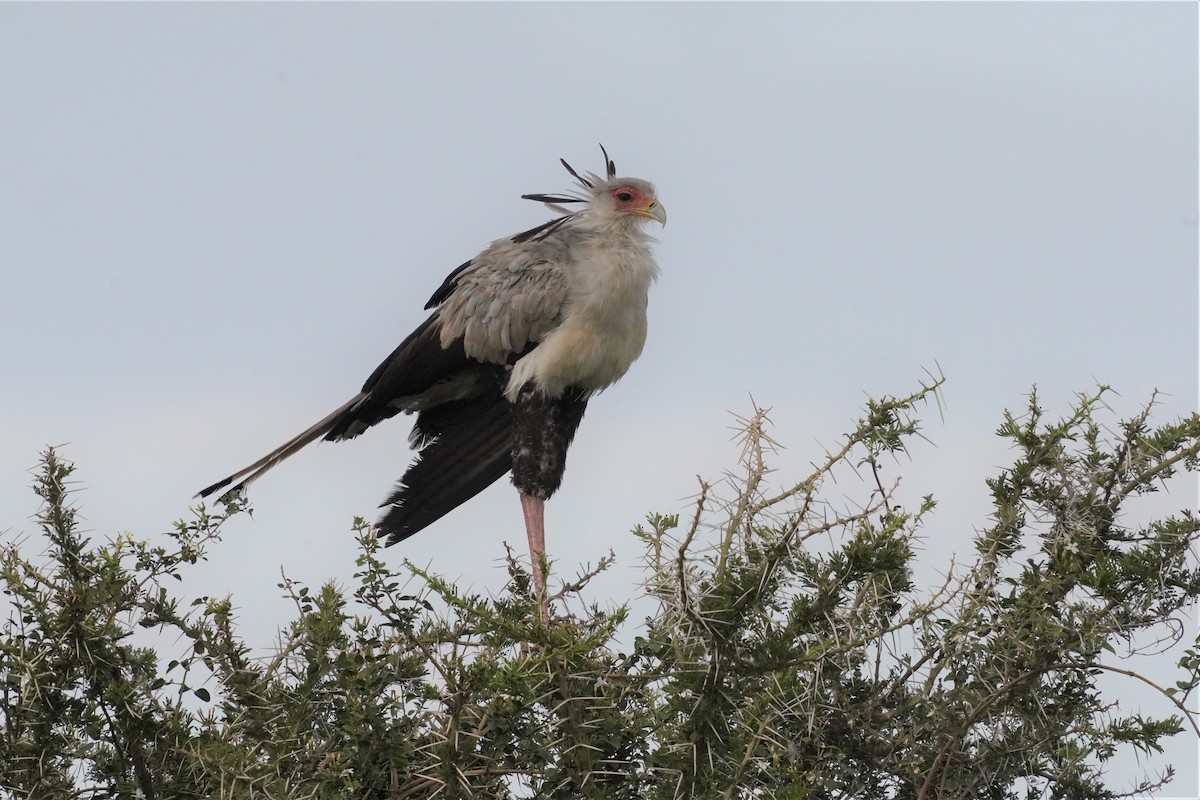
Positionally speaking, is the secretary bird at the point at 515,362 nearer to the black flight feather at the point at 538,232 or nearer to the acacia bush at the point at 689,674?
the black flight feather at the point at 538,232

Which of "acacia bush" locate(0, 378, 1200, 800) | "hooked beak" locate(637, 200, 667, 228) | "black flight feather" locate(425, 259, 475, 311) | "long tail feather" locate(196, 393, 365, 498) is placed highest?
"hooked beak" locate(637, 200, 667, 228)

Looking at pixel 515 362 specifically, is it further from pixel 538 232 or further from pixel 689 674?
pixel 689 674

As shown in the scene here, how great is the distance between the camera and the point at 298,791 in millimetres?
2951

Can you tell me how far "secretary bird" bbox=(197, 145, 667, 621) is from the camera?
5559 millimetres

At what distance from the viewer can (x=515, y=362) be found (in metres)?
5.68

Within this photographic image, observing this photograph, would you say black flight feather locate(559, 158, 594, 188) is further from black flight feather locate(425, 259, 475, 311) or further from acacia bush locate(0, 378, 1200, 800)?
acacia bush locate(0, 378, 1200, 800)

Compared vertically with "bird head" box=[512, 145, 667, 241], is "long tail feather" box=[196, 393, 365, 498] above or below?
below

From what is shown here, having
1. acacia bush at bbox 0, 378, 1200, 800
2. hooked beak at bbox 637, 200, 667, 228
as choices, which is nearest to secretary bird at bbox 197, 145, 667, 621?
hooked beak at bbox 637, 200, 667, 228

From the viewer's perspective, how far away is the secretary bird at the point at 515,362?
219 inches

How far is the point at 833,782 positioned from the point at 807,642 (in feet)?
1.29

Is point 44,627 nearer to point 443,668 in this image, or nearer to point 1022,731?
point 443,668

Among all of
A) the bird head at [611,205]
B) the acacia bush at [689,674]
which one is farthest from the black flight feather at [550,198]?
the acacia bush at [689,674]

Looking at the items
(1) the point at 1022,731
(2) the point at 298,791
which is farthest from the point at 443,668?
(1) the point at 1022,731

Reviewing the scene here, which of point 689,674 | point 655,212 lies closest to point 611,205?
point 655,212
